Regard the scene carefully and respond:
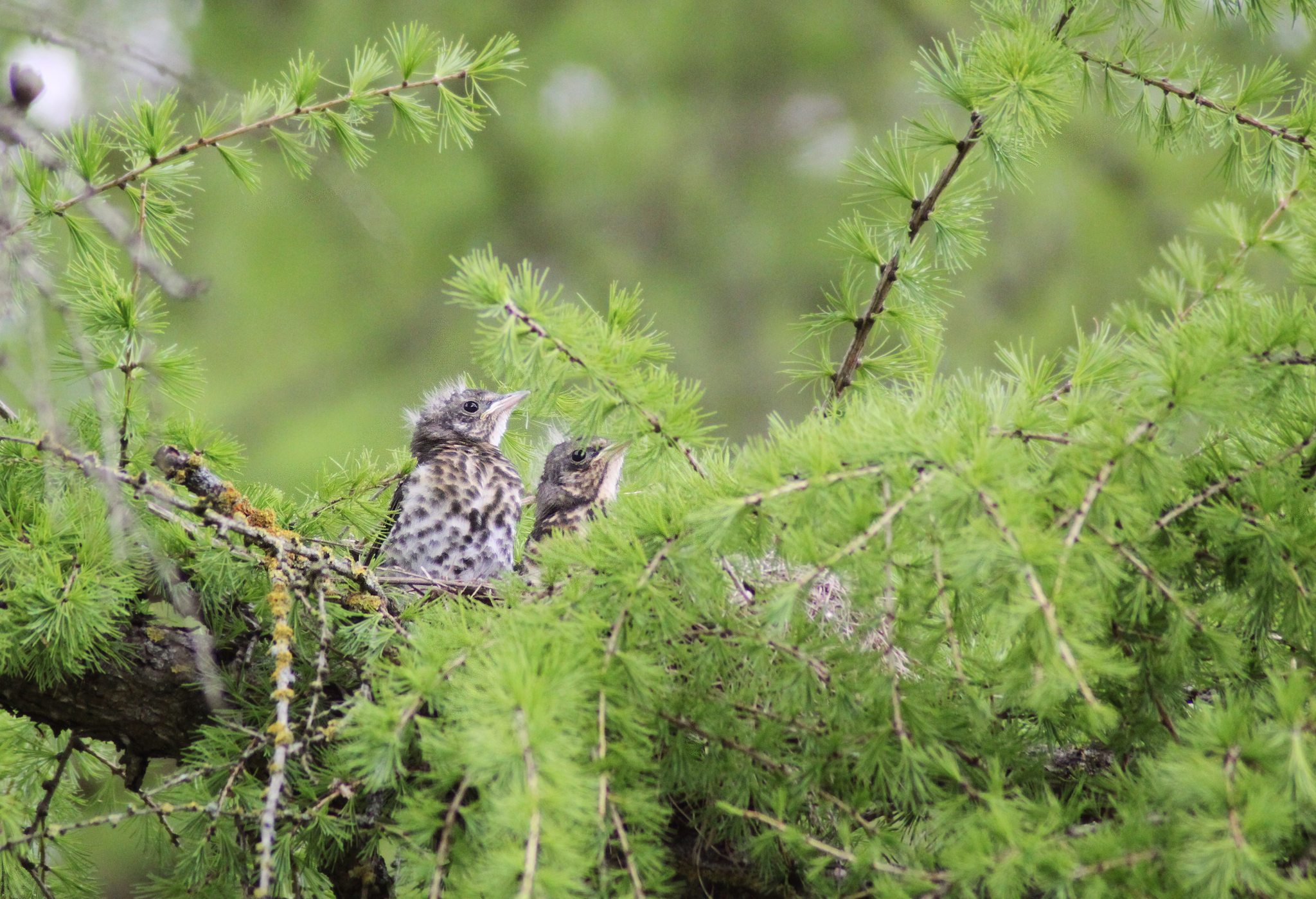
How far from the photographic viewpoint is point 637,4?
625cm

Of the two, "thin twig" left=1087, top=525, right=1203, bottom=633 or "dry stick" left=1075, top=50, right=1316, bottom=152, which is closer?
"thin twig" left=1087, top=525, right=1203, bottom=633

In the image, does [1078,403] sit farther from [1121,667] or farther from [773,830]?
[773,830]

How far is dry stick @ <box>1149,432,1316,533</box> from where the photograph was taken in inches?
59.2

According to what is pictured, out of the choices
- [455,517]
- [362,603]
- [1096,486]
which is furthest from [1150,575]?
[455,517]

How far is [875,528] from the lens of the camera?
1.38 metres

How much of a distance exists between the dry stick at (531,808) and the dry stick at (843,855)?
261 millimetres

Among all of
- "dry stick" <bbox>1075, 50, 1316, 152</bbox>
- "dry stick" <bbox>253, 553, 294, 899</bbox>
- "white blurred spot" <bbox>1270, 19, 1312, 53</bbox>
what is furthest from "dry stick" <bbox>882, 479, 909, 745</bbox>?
"white blurred spot" <bbox>1270, 19, 1312, 53</bbox>

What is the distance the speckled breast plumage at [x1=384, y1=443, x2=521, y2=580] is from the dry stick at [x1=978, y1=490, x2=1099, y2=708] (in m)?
1.96

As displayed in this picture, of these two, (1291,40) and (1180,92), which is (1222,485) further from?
(1291,40)

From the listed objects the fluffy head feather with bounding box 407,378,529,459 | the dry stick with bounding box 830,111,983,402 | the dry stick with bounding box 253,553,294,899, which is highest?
the fluffy head feather with bounding box 407,378,529,459

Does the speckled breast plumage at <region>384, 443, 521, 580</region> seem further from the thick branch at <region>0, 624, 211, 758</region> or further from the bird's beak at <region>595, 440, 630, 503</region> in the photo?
the thick branch at <region>0, 624, 211, 758</region>

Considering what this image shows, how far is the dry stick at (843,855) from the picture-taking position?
51.8 inches

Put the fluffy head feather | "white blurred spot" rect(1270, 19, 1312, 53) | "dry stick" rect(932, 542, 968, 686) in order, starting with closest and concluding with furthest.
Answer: "dry stick" rect(932, 542, 968, 686)
the fluffy head feather
"white blurred spot" rect(1270, 19, 1312, 53)

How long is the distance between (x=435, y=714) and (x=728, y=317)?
185 inches
